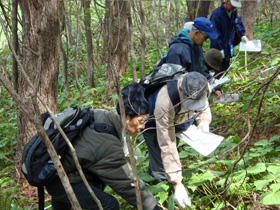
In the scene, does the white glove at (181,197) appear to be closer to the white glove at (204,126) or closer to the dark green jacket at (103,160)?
the dark green jacket at (103,160)

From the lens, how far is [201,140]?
9.66 feet

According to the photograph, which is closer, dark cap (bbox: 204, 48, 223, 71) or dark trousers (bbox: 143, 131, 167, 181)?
dark trousers (bbox: 143, 131, 167, 181)

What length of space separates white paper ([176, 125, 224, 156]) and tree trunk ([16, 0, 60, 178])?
1.73 m

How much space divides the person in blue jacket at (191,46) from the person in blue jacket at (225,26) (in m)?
1.51

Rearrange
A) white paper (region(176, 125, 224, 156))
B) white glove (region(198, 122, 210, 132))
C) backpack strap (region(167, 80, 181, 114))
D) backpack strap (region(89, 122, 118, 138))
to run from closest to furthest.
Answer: backpack strap (region(89, 122, 118, 138))
backpack strap (region(167, 80, 181, 114))
white paper (region(176, 125, 224, 156))
white glove (region(198, 122, 210, 132))

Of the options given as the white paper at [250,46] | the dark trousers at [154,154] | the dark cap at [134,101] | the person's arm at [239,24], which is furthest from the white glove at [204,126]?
the person's arm at [239,24]

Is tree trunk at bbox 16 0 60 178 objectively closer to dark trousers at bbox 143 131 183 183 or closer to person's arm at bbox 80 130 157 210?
dark trousers at bbox 143 131 183 183

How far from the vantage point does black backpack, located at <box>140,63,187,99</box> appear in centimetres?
270

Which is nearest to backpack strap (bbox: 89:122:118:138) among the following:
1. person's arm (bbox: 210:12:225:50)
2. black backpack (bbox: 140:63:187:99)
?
black backpack (bbox: 140:63:187:99)

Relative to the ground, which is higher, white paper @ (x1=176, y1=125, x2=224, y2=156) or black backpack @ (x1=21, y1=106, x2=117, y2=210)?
black backpack @ (x1=21, y1=106, x2=117, y2=210)

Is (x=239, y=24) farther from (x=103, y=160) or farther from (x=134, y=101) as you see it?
(x=103, y=160)

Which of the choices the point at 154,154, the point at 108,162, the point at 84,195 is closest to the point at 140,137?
the point at 154,154

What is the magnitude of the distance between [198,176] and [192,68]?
4.64 ft

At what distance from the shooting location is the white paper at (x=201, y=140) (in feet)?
9.32
